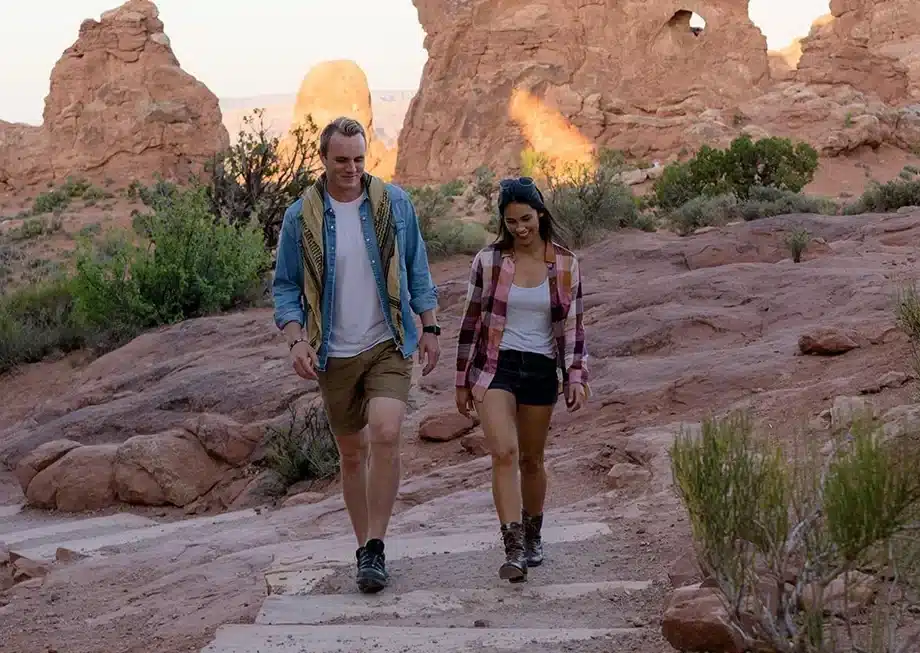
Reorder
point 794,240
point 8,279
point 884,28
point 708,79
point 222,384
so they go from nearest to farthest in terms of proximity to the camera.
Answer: point 222,384
point 794,240
point 8,279
point 708,79
point 884,28

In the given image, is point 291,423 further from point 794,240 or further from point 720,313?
Result: point 794,240

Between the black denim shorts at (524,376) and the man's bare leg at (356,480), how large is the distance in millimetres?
644

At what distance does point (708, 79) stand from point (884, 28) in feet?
40.9

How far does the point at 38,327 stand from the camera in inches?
575

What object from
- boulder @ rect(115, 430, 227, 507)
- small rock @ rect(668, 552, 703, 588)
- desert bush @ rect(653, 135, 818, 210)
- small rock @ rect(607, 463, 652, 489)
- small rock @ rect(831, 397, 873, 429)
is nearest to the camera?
small rock @ rect(668, 552, 703, 588)

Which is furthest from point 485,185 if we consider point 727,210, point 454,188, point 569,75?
point 727,210

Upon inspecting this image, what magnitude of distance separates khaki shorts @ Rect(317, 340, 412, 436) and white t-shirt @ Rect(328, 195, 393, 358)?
0.14ft

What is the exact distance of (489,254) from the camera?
4578 millimetres

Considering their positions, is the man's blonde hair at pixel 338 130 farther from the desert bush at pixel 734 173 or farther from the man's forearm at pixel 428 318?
the desert bush at pixel 734 173

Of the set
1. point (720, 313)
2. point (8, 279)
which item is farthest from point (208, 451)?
point (8, 279)

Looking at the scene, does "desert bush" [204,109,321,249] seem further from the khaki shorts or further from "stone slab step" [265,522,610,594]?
the khaki shorts

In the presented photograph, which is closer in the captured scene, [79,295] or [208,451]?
[208,451]

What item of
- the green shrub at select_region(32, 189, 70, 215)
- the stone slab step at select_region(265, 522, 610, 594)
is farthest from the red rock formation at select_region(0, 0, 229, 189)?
the stone slab step at select_region(265, 522, 610, 594)

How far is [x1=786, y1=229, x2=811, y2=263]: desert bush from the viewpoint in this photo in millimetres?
11648
